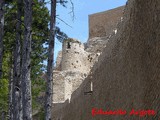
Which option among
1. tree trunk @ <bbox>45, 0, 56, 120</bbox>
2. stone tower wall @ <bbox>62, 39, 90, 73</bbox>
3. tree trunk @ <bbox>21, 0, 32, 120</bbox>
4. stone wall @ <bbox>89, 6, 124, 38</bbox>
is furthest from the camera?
stone wall @ <bbox>89, 6, 124, 38</bbox>

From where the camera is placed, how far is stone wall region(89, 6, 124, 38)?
131 feet

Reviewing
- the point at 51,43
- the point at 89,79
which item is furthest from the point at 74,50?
the point at 51,43

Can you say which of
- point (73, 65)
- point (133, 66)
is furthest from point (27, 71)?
point (73, 65)

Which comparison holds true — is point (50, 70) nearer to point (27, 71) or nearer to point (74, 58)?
point (27, 71)

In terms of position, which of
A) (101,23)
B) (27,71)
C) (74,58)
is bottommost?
(27,71)

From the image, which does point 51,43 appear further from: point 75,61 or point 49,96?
point 75,61

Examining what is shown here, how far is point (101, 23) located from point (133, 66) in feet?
104

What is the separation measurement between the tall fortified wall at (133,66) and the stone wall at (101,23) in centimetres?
2694

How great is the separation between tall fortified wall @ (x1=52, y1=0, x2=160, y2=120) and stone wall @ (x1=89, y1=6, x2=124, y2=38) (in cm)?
2694

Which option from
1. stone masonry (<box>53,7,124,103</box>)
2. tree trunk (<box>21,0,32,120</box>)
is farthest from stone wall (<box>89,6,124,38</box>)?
tree trunk (<box>21,0,32,120</box>)

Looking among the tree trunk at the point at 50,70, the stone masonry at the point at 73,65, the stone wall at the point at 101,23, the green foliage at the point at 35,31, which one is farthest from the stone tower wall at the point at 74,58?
the tree trunk at the point at 50,70

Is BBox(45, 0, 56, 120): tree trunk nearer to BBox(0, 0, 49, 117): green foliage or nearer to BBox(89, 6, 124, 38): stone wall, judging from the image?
BBox(0, 0, 49, 117): green foliage

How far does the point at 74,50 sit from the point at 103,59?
2232cm

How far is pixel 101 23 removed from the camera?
39938mm
